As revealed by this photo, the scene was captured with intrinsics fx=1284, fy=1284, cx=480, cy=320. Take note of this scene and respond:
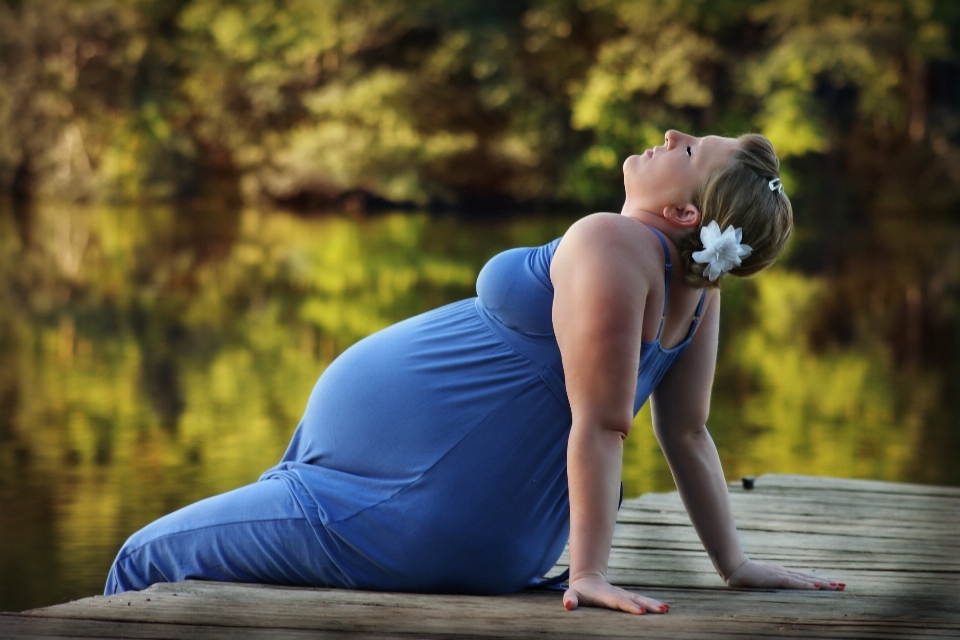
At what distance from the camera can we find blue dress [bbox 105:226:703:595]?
1.66 m

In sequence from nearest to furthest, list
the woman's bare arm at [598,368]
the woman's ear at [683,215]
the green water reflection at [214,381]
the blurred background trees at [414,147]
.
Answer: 1. the woman's bare arm at [598,368]
2. the woman's ear at [683,215]
3. the green water reflection at [214,381]
4. the blurred background trees at [414,147]

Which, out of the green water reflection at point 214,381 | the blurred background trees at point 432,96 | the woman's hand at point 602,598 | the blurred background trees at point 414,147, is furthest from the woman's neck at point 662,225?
the blurred background trees at point 432,96

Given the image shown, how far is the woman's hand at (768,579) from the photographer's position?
1857mm

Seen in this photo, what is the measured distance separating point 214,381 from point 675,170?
260 inches

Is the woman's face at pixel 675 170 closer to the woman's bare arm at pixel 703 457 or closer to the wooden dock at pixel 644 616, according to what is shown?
the woman's bare arm at pixel 703 457

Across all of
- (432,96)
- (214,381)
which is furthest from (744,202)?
(432,96)

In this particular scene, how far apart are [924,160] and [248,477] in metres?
19.2

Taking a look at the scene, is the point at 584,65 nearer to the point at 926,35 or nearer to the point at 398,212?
the point at 398,212

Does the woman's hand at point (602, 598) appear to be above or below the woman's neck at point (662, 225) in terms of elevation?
below

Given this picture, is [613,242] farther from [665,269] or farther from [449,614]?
[449,614]

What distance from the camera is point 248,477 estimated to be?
18.1 ft

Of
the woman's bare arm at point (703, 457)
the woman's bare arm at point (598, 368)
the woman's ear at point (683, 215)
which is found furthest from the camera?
the woman's bare arm at point (703, 457)

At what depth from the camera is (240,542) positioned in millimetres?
1710

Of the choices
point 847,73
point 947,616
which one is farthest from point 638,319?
point 847,73
